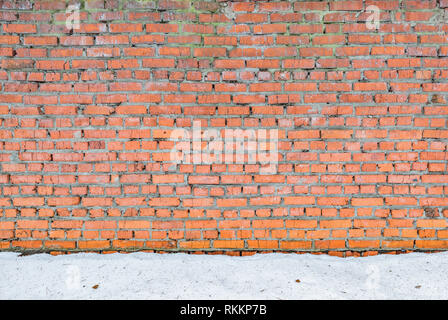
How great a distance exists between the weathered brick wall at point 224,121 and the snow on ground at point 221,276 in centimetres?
10

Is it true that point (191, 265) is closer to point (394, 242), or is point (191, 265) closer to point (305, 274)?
point (305, 274)

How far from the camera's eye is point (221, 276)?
1844mm

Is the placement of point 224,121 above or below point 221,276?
above

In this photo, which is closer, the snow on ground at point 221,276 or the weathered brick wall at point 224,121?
the snow on ground at point 221,276

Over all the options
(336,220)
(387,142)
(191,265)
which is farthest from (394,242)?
(191,265)

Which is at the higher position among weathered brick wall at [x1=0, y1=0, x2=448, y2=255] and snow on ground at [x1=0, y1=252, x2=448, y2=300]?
weathered brick wall at [x1=0, y1=0, x2=448, y2=255]

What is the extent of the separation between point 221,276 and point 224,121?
1049 mm

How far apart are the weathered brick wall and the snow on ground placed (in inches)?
4.0

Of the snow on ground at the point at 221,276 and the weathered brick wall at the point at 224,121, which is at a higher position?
the weathered brick wall at the point at 224,121

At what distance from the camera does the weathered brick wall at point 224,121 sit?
194cm

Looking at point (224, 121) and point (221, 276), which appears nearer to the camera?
point (221, 276)

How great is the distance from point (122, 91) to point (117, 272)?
1238 millimetres

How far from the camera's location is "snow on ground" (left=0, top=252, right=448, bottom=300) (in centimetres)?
170

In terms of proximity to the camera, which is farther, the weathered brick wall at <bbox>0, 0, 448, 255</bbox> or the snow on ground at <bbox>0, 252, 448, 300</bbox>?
the weathered brick wall at <bbox>0, 0, 448, 255</bbox>
